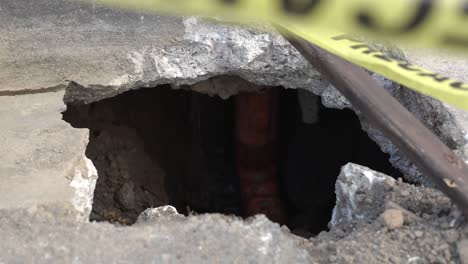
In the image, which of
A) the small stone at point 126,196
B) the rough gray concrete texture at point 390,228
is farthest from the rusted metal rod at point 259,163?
the rough gray concrete texture at point 390,228

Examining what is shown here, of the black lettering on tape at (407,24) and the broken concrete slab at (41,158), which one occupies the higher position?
the black lettering on tape at (407,24)

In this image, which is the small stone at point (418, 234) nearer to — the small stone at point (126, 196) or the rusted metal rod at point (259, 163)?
the small stone at point (126, 196)

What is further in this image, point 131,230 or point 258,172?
point 258,172

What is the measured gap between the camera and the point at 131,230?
168 cm

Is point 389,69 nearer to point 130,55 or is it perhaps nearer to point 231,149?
point 130,55

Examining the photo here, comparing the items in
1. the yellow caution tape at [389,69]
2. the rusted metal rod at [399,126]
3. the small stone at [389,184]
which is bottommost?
the small stone at [389,184]

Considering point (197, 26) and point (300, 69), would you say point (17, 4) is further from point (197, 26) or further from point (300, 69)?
point (300, 69)

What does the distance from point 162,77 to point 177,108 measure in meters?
1.80

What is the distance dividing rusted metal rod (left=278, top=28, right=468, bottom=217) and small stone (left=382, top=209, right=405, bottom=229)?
0.17m

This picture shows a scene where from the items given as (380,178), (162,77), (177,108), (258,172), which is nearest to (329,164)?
(258,172)

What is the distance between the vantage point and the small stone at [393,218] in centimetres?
169

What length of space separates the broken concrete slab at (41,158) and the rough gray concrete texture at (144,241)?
7 cm

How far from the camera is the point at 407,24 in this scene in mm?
1160

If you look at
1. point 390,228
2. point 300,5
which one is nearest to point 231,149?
point 390,228
